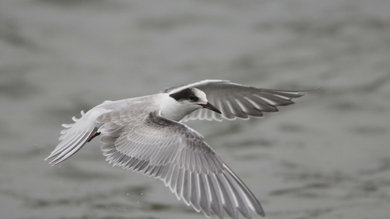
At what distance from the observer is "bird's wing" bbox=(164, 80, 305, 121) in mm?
7555

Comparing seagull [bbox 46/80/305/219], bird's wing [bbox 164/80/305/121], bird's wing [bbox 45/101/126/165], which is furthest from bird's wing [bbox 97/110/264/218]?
bird's wing [bbox 164/80/305/121]

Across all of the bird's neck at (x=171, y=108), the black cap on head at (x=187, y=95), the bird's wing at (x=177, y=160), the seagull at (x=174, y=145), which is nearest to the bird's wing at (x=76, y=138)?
the seagull at (x=174, y=145)

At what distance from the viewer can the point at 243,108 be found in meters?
7.74

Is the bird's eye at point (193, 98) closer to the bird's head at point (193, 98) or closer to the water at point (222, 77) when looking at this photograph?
the bird's head at point (193, 98)

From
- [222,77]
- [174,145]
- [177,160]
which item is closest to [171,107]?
[174,145]

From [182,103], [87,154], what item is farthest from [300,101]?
[182,103]

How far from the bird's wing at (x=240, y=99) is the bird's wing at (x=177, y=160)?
0.77m

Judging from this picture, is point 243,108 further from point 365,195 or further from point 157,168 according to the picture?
point 365,195

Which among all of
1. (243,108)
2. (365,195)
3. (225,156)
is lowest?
(365,195)

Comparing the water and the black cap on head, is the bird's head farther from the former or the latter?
the water

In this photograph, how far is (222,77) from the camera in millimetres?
11211

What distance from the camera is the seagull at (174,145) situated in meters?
6.22

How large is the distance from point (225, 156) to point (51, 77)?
9.97ft

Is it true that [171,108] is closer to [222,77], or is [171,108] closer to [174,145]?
[174,145]
